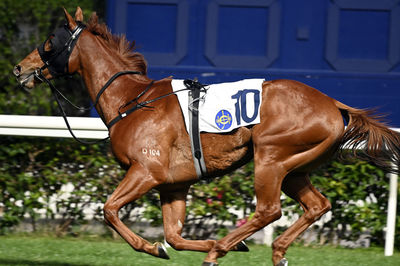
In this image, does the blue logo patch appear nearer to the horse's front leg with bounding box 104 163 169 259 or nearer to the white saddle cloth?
the white saddle cloth

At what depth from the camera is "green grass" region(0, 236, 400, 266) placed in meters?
5.52

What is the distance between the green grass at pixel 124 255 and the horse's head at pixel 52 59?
1.41 metres

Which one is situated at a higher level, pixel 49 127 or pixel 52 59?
pixel 52 59

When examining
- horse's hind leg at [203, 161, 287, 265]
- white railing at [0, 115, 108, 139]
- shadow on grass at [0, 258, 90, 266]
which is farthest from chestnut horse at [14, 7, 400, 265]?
white railing at [0, 115, 108, 139]

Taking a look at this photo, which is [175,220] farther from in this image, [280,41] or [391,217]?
[280,41]

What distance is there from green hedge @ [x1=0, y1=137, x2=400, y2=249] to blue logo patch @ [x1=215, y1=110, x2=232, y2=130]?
1.77 metres

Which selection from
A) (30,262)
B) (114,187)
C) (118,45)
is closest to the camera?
(118,45)

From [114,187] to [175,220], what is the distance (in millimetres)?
1611

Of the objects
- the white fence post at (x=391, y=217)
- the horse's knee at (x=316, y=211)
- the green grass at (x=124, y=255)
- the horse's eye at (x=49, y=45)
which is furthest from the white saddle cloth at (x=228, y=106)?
the white fence post at (x=391, y=217)

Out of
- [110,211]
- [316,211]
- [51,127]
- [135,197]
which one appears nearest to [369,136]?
[316,211]

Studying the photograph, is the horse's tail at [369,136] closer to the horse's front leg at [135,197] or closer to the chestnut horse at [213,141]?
the chestnut horse at [213,141]

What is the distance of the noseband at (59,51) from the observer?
506 cm

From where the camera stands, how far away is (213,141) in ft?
15.7

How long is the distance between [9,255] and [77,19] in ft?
6.35
